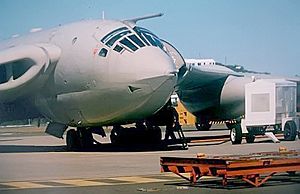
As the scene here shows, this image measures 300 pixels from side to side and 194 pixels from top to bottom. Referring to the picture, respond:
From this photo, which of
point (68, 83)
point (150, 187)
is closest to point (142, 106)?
point (68, 83)

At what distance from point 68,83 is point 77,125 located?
205 centimetres

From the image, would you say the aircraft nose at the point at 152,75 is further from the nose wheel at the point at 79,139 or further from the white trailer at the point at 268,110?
the white trailer at the point at 268,110

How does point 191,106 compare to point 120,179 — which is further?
point 191,106

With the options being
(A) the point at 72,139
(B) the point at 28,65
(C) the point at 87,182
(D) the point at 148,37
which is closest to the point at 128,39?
(D) the point at 148,37

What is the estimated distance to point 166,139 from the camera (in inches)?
1144

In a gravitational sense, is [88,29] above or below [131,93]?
above

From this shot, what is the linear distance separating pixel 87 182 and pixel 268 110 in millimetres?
16967

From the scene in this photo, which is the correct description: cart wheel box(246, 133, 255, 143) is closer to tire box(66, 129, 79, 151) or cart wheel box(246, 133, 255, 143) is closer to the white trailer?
the white trailer

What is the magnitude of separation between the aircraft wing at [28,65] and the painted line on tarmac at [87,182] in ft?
29.8

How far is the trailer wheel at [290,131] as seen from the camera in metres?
32.6

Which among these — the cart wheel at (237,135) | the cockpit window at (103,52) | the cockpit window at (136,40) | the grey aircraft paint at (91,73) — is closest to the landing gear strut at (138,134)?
the grey aircraft paint at (91,73)

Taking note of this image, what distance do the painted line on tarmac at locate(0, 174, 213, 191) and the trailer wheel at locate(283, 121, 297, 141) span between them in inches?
618

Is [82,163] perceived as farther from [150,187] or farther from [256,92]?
[256,92]

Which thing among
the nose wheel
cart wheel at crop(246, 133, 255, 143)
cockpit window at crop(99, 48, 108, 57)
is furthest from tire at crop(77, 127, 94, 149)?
cart wheel at crop(246, 133, 255, 143)
